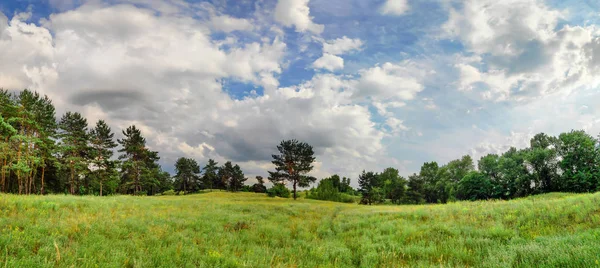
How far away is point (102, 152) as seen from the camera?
187ft

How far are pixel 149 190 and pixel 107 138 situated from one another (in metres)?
39.6

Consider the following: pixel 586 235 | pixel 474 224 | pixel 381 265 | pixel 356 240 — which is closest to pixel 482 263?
pixel 381 265

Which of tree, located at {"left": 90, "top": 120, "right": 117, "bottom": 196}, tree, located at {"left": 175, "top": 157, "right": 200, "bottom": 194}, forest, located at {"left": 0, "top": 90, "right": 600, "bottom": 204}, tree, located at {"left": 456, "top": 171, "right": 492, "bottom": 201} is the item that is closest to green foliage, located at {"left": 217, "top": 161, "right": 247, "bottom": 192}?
tree, located at {"left": 175, "top": 157, "right": 200, "bottom": 194}

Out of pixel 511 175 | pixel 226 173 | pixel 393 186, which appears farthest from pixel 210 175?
pixel 511 175

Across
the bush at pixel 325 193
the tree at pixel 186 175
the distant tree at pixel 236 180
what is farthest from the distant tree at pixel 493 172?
the tree at pixel 186 175

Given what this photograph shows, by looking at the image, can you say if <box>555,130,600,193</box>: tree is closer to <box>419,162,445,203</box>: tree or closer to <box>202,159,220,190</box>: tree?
<box>419,162,445,203</box>: tree

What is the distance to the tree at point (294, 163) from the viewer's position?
58.1 meters

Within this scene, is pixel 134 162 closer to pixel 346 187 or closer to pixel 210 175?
pixel 210 175

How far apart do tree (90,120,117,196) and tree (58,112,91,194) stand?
1.21 m

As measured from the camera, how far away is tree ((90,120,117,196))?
5609cm

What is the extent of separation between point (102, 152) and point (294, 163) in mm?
41017

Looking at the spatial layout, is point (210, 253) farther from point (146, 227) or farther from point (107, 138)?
point (107, 138)

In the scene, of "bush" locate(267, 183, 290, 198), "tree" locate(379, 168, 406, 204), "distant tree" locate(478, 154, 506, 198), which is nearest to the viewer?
"distant tree" locate(478, 154, 506, 198)

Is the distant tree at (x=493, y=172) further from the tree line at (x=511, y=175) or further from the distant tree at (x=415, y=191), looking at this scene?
the distant tree at (x=415, y=191)
